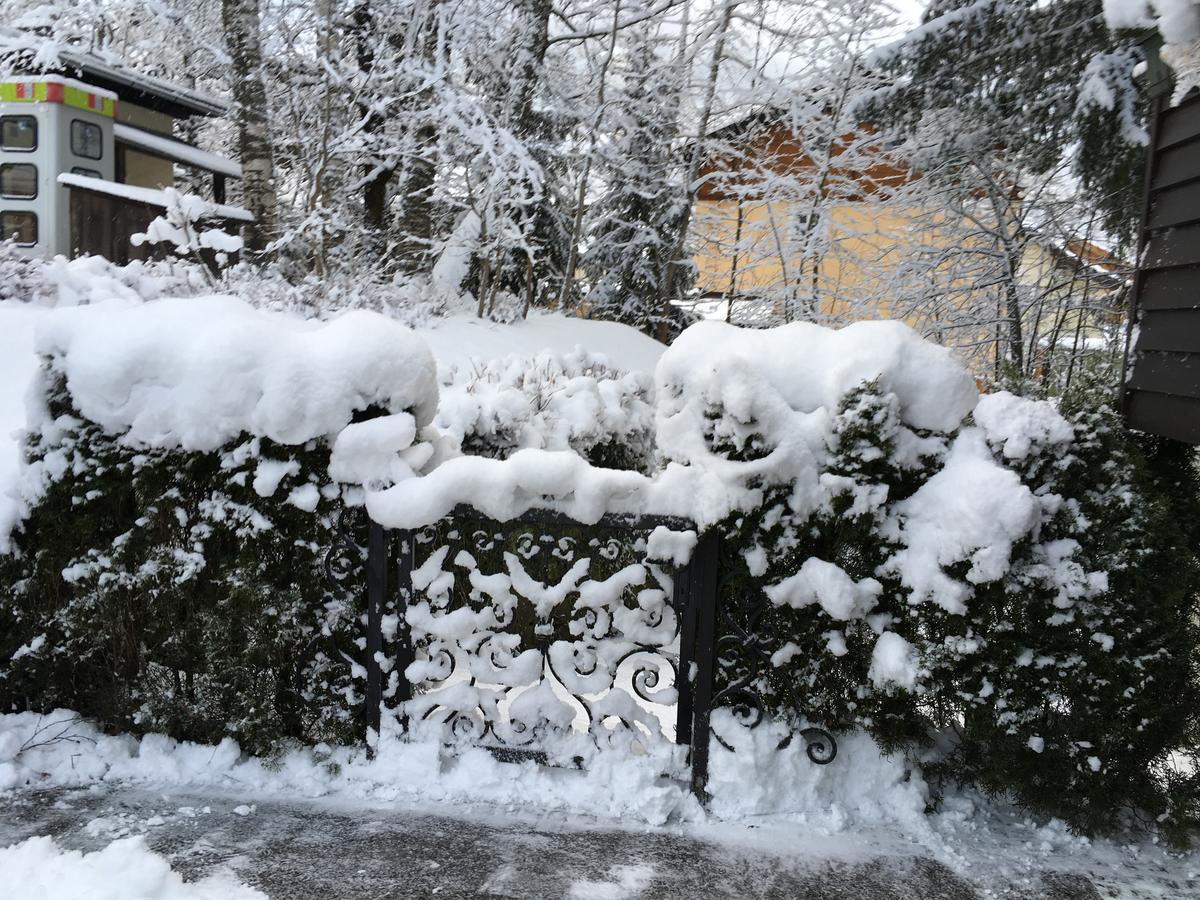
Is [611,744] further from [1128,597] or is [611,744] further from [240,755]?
[1128,597]

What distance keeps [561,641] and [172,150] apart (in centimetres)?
1421

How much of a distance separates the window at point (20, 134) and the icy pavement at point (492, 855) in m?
11.4

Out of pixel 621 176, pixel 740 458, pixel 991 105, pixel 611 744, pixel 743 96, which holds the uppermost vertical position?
pixel 743 96

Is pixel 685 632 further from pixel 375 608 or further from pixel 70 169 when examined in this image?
pixel 70 169

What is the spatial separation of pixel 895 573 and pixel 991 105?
18.3 feet

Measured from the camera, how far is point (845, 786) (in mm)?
3164

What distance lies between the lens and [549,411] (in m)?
5.91

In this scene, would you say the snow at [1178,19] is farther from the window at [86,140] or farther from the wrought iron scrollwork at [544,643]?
the window at [86,140]

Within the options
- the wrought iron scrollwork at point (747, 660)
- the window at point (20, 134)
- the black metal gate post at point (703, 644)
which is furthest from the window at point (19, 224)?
the wrought iron scrollwork at point (747, 660)

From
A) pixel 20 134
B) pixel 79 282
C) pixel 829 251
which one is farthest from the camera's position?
pixel 829 251

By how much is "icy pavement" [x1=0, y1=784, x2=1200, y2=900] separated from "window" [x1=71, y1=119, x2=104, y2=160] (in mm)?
11578

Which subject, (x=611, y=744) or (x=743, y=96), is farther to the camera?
(x=743, y=96)

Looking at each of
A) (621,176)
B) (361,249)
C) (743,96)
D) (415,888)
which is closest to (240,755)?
(415,888)

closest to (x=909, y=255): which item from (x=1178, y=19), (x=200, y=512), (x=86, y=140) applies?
(x=1178, y=19)
